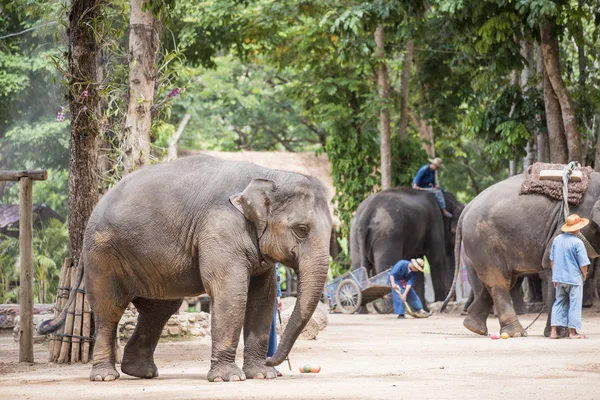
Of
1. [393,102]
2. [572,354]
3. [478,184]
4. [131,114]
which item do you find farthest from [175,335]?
[478,184]

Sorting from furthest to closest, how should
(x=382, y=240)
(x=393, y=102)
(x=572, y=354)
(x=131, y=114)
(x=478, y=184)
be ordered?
(x=478, y=184)
(x=393, y=102)
(x=382, y=240)
(x=131, y=114)
(x=572, y=354)

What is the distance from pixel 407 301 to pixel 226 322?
12580 mm

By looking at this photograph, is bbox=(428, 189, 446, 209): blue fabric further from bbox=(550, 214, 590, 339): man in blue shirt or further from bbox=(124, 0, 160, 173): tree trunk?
bbox=(124, 0, 160, 173): tree trunk

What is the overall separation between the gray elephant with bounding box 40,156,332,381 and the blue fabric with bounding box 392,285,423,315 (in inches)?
438

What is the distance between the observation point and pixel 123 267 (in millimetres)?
9492

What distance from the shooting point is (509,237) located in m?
14.4

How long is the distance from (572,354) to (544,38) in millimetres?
8977

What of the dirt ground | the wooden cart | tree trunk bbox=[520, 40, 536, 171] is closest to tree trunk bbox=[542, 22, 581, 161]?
tree trunk bbox=[520, 40, 536, 171]

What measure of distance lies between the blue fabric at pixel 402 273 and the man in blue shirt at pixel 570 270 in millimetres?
6943

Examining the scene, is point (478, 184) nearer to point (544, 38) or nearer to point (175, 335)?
point (544, 38)

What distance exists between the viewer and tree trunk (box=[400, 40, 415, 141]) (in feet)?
81.5

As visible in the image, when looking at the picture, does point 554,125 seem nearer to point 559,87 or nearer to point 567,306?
point 559,87

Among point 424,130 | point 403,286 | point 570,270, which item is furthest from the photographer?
point 424,130

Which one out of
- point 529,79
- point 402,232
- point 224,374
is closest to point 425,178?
point 402,232
